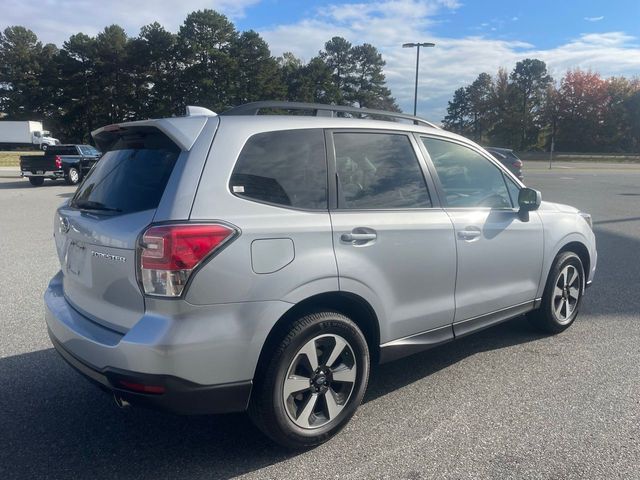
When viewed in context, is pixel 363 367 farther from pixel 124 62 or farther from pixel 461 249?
pixel 124 62

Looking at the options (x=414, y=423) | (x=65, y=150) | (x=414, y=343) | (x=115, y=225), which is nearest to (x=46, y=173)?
(x=65, y=150)

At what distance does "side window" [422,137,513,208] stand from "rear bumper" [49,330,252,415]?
203 cm

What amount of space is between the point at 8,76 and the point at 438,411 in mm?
87447

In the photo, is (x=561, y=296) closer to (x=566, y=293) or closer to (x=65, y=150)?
(x=566, y=293)

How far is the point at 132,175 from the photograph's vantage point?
10.4ft

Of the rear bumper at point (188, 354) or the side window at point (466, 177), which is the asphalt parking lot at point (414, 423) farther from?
the side window at point (466, 177)

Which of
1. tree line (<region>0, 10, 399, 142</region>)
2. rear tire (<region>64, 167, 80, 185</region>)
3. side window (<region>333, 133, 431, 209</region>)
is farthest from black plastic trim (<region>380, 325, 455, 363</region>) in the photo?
tree line (<region>0, 10, 399, 142</region>)

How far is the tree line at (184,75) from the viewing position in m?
57.4

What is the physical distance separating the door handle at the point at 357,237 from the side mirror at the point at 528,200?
1704mm

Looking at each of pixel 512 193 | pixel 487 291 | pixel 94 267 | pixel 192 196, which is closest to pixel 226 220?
pixel 192 196

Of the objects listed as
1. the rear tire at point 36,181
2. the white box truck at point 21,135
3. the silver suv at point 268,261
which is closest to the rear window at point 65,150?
the rear tire at point 36,181

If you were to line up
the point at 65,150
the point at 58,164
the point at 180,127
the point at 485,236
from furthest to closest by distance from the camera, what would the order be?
the point at 65,150, the point at 58,164, the point at 485,236, the point at 180,127

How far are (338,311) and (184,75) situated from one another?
5888cm

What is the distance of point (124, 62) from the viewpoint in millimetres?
60844
